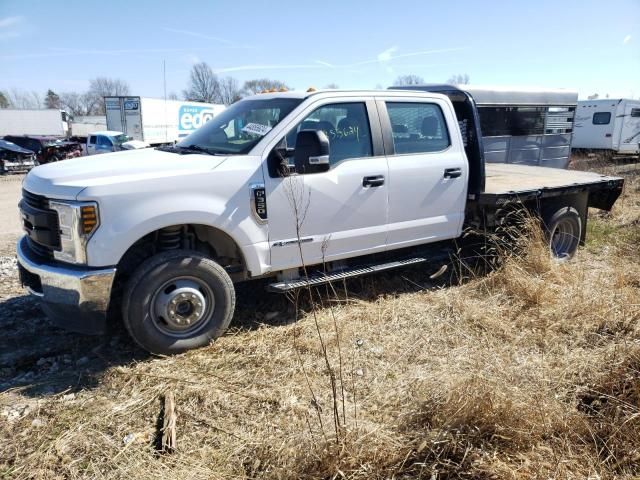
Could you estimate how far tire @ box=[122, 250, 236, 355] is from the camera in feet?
11.5

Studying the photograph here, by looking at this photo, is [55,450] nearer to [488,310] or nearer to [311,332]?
[311,332]

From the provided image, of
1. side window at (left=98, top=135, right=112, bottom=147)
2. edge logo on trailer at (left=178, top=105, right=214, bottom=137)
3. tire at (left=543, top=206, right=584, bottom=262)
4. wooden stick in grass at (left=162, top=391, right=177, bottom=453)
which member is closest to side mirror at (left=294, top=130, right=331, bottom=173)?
wooden stick in grass at (left=162, top=391, right=177, bottom=453)

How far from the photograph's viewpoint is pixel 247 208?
3.77 metres

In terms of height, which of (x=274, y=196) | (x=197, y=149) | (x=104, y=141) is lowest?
(x=104, y=141)

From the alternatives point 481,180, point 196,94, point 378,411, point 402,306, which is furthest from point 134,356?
point 196,94

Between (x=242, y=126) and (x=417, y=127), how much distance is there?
170 centimetres

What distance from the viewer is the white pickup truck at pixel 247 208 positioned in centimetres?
335

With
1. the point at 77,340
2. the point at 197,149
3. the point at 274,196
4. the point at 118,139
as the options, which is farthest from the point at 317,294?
the point at 118,139

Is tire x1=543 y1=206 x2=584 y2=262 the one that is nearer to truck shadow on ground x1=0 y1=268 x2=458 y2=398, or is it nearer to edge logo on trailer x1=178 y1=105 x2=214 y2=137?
truck shadow on ground x1=0 y1=268 x2=458 y2=398

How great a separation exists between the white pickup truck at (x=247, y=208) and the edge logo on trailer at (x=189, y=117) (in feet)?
84.5

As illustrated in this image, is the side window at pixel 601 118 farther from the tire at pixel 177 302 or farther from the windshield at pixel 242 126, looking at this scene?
the tire at pixel 177 302

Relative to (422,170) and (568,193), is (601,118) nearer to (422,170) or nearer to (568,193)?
(568,193)

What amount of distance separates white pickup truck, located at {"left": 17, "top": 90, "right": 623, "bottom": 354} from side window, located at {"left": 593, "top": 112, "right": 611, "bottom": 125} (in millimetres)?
19651

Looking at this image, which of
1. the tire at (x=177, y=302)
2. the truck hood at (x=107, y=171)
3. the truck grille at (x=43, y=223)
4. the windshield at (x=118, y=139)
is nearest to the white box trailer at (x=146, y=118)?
the windshield at (x=118, y=139)
